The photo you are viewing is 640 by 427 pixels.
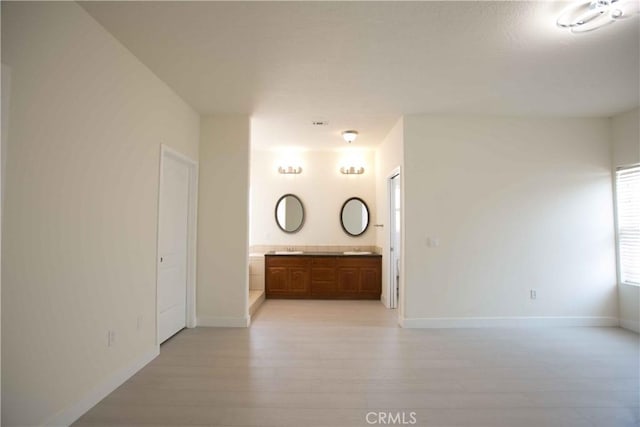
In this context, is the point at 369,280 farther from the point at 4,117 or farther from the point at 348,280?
the point at 4,117

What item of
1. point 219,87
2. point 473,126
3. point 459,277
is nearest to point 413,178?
point 473,126

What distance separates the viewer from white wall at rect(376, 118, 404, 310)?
14.9 feet

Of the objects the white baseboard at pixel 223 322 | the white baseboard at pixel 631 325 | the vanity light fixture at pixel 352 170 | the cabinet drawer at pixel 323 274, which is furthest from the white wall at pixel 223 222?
the white baseboard at pixel 631 325

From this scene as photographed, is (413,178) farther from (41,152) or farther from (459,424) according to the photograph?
(41,152)

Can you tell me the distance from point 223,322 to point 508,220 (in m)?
3.92

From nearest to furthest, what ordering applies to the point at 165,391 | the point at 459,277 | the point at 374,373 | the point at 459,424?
the point at 459,424
the point at 165,391
the point at 374,373
the point at 459,277

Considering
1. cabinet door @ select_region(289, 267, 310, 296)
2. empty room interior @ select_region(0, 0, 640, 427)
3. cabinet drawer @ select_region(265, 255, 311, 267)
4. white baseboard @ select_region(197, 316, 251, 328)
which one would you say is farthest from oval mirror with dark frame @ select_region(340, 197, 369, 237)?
white baseboard @ select_region(197, 316, 251, 328)

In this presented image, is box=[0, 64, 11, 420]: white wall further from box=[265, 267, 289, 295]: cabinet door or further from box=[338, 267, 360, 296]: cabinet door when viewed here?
box=[338, 267, 360, 296]: cabinet door

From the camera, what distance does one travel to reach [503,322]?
4.24 m

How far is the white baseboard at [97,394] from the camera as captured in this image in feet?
6.73

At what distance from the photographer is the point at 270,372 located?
9.46ft

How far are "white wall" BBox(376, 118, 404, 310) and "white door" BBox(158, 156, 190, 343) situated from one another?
2782mm


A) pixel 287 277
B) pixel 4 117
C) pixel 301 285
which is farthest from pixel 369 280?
pixel 4 117

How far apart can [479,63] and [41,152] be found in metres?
3.33
